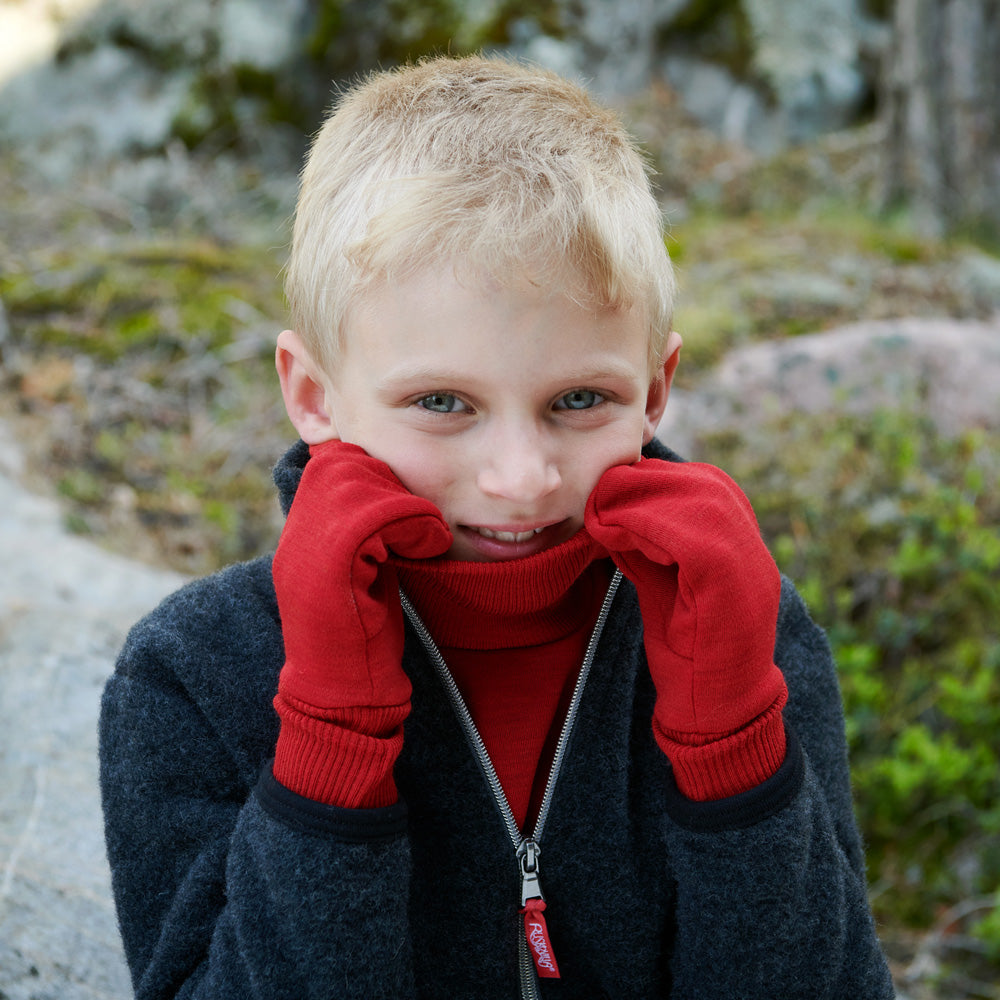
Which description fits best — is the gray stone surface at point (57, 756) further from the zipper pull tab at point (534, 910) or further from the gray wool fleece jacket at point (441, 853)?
the zipper pull tab at point (534, 910)

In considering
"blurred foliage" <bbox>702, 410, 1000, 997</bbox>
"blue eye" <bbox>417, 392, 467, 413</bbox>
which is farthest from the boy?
"blurred foliage" <bbox>702, 410, 1000, 997</bbox>

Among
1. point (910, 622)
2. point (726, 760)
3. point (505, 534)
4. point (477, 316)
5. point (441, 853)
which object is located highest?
point (477, 316)

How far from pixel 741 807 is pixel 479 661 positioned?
0.46m

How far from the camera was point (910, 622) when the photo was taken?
10.2 feet

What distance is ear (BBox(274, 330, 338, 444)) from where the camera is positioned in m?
1.56

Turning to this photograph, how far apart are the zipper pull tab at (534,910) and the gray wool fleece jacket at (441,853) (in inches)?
1.2

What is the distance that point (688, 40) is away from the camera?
7.29m

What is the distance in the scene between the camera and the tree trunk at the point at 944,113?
603 centimetres

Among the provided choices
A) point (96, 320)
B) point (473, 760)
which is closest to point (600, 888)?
point (473, 760)

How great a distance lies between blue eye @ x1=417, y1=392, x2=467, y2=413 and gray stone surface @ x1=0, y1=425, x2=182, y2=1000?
4.29 feet

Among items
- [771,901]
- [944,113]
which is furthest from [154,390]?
[944,113]

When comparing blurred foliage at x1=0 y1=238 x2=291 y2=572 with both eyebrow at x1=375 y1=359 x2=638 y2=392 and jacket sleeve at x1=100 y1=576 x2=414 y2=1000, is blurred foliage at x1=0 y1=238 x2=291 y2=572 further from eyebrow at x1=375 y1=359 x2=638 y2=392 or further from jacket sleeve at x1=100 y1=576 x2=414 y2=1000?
eyebrow at x1=375 y1=359 x2=638 y2=392

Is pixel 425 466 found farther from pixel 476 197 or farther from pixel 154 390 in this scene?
pixel 154 390

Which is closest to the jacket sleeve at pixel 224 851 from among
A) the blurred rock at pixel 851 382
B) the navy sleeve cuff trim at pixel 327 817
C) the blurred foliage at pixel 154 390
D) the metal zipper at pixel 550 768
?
the navy sleeve cuff trim at pixel 327 817
